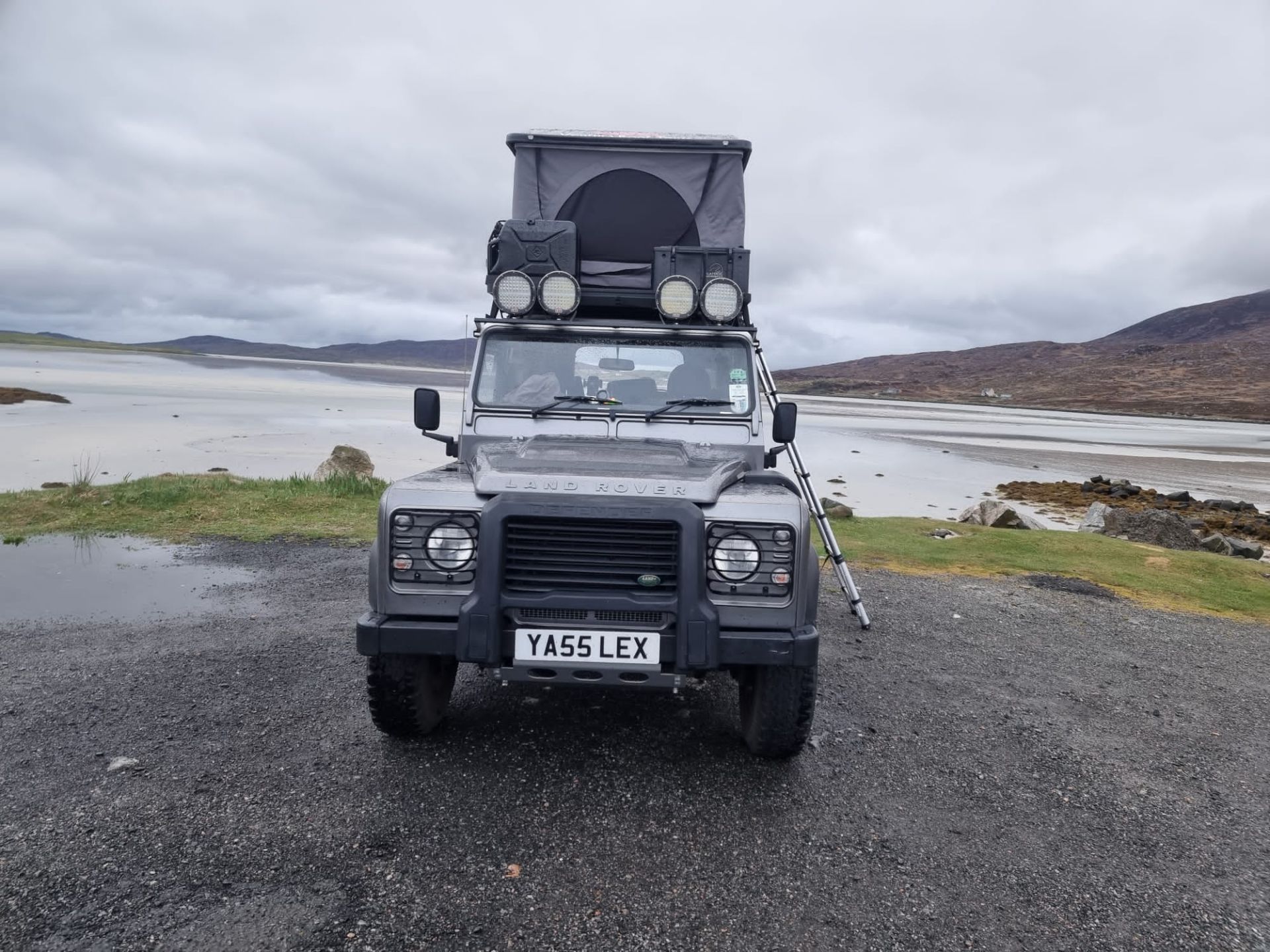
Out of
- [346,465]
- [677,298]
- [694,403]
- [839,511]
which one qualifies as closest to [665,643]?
[694,403]

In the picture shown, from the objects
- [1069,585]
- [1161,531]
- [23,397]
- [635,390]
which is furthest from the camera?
[23,397]

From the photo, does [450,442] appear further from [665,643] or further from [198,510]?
[198,510]

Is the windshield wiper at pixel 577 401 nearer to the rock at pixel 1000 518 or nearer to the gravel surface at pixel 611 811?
the gravel surface at pixel 611 811

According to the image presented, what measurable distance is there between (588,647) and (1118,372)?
12724 centimetres

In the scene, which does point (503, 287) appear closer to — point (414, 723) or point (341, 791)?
point (414, 723)

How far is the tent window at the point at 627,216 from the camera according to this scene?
6914mm

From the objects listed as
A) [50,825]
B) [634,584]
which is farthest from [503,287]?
[50,825]

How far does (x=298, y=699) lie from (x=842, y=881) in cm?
320

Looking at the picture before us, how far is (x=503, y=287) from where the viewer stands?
545cm

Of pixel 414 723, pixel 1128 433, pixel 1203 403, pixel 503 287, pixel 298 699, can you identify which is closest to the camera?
pixel 414 723

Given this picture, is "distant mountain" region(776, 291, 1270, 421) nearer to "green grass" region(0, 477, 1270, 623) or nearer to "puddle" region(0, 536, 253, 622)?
"green grass" region(0, 477, 1270, 623)

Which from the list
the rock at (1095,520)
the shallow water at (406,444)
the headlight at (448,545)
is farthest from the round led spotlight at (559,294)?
the shallow water at (406,444)

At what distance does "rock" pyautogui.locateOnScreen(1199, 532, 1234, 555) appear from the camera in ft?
40.6

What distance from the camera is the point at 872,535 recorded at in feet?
36.0
